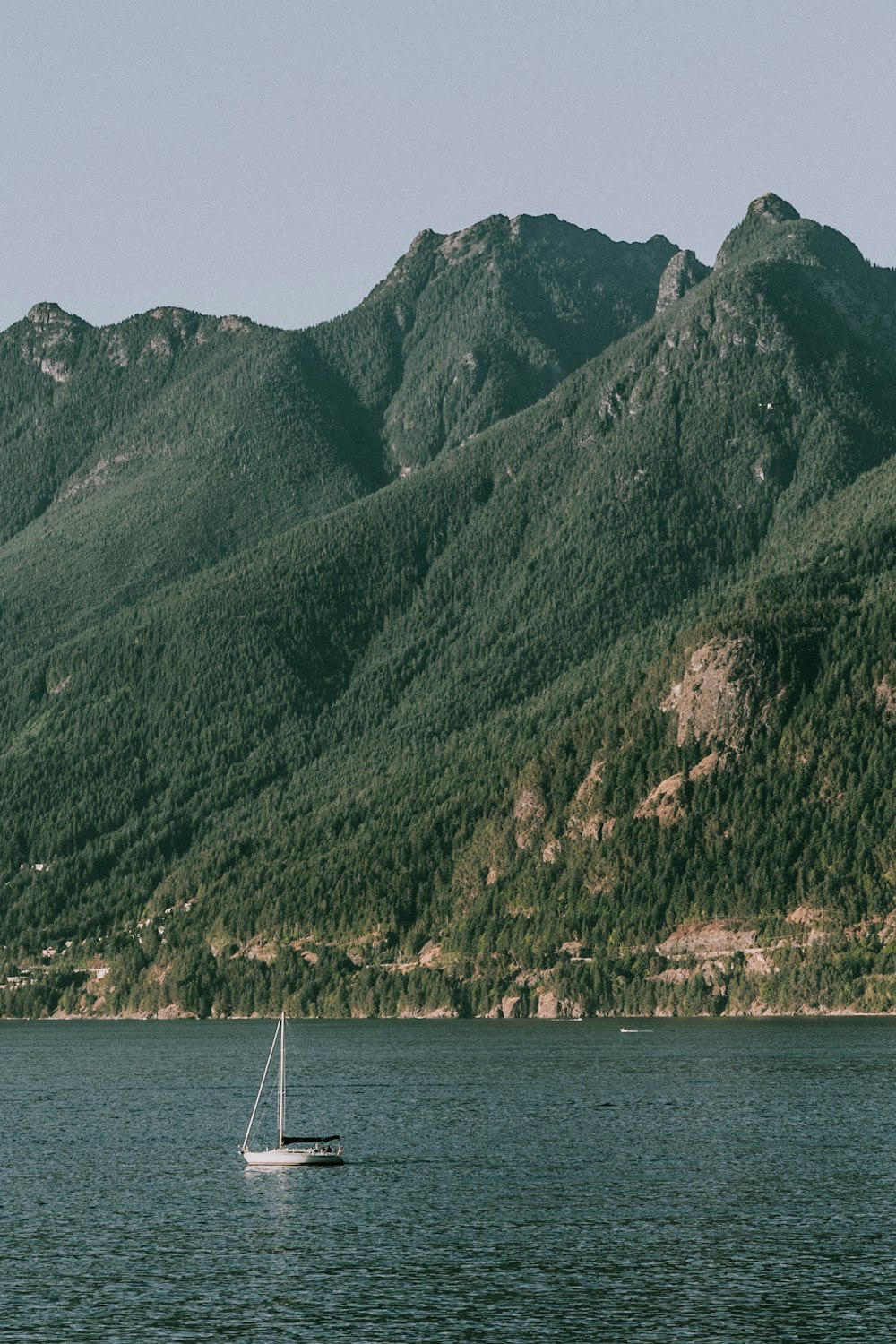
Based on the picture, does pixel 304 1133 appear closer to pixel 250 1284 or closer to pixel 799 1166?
pixel 799 1166

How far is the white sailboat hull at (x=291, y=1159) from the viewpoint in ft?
523

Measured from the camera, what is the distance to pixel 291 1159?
523ft

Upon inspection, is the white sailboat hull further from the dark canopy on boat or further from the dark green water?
the dark canopy on boat

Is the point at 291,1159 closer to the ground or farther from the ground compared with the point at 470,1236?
farther from the ground

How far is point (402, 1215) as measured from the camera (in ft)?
437

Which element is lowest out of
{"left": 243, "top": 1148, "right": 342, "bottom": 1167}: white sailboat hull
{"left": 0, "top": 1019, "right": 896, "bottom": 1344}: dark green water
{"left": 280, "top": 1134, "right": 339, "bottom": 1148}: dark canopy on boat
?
{"left": 0, "top": 1019, "right": 896, "bottom": 1344}: dark green water

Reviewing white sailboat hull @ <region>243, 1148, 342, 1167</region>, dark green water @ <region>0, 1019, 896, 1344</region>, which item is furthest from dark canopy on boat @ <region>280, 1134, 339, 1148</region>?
dark green water @ <region>0, 1019, 896, 1344</region>

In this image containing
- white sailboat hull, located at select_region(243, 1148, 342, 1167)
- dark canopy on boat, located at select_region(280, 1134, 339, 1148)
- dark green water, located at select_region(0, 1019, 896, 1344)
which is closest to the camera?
dark green water, located at select_region(0, 1019, 896, 1344)

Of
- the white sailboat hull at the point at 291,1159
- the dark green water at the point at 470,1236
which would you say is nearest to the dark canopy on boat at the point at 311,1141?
the white sailboat hull at the point at 291,1159

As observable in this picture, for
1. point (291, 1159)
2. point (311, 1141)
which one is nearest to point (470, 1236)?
point (291, 1159)

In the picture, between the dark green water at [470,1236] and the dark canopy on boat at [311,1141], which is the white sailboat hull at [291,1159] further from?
the dark canopy on boat at [311,1141]

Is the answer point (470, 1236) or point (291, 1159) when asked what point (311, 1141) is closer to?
point (291, 1159)

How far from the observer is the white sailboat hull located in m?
159

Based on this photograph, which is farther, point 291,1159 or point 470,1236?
point 291,1159
